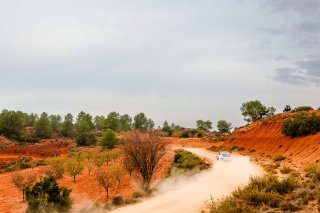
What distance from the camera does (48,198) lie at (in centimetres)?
2078

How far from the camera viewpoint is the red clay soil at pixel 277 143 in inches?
1305

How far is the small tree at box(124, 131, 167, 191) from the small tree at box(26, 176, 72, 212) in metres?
5.26

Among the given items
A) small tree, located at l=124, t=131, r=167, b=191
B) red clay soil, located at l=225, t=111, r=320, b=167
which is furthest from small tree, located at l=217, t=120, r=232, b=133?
small tree, located at l=124, t=131, r=167, b=191

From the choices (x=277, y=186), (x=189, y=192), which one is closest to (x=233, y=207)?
(x=277, y=186)

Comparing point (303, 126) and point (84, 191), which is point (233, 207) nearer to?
point (84, 191)

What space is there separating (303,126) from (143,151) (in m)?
27.0

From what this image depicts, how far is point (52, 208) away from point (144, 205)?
5824 mm

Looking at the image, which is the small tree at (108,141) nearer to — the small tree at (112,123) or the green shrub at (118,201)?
the green shrub at (118,201)

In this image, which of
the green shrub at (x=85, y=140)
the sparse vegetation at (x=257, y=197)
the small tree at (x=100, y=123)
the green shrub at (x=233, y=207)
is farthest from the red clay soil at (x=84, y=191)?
the small tree at (x=100, y=123)

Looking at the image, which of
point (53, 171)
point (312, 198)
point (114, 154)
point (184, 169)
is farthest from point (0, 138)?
point (312, 198)

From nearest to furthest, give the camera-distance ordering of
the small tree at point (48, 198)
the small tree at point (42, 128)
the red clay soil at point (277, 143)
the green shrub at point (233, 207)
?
the green shrub at point (233, 207)
the small tree at point (48, 198)
the red clay soil at point (277, 143)
the small tree at point (42, 128)

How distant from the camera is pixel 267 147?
48.4 metres

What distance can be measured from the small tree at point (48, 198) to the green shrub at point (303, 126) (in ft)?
→ 103

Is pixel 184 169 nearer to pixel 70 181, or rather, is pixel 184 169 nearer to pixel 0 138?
pixel 70 181
